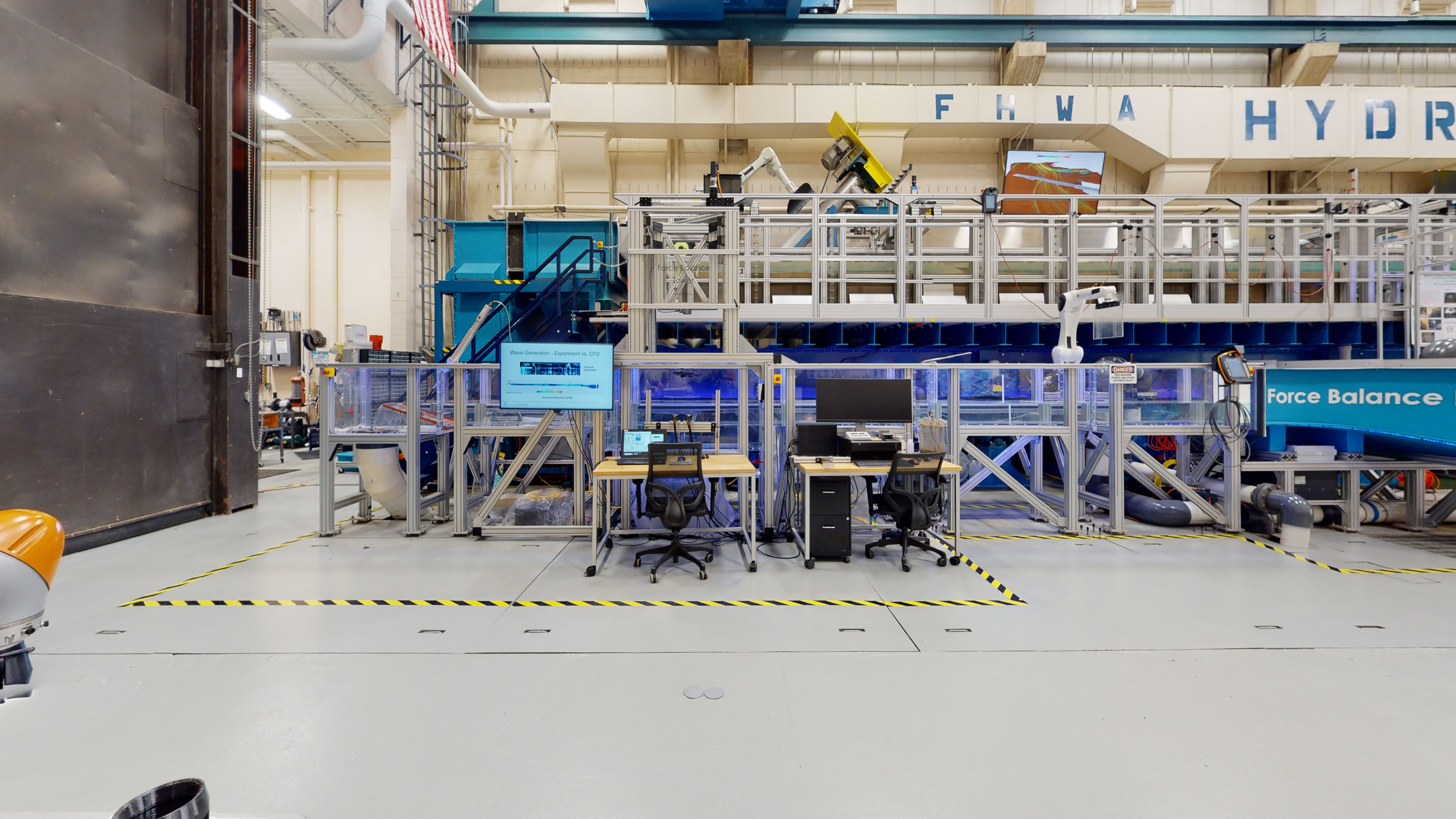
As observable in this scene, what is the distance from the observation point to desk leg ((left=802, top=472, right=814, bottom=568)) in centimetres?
540

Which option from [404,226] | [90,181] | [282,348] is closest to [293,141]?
[404,226]

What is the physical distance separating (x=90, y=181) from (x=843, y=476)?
787 cm

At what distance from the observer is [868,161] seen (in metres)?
8.97

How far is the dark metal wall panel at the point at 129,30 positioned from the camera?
5.43 m

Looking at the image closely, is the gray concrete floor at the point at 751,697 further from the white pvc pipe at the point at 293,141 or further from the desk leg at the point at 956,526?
the white pvc pipe at the point at 293,141

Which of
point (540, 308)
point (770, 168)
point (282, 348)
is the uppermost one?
point (770, 168)

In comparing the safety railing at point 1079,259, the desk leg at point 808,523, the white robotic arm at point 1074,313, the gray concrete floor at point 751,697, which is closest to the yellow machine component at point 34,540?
the gray concrete floor at point 751,697

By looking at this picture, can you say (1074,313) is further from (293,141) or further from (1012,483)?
(293,141)

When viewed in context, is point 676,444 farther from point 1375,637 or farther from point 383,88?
point 383,88

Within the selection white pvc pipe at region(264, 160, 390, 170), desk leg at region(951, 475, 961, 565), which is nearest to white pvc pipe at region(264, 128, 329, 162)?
white pvc pipe at region(264, 160, 390, 170)

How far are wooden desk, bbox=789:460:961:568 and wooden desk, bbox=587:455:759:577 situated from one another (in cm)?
47

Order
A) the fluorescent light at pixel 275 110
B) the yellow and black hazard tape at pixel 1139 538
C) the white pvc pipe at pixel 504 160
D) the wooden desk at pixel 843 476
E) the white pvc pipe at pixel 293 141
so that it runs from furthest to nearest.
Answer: the white pvc pipe at pixel 293 141 → the white pvc pipe at pixel 504 160 → the fluorescent light at pixel 275 110 → the yellow and black hazard tape at pixel 1139 538 → the wooden desk at pixel 843 476

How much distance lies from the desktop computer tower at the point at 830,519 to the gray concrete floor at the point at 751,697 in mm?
351

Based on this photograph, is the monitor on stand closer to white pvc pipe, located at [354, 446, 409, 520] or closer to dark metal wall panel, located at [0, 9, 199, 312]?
white pvc pipe, located at [354, 446, 409, 520]
